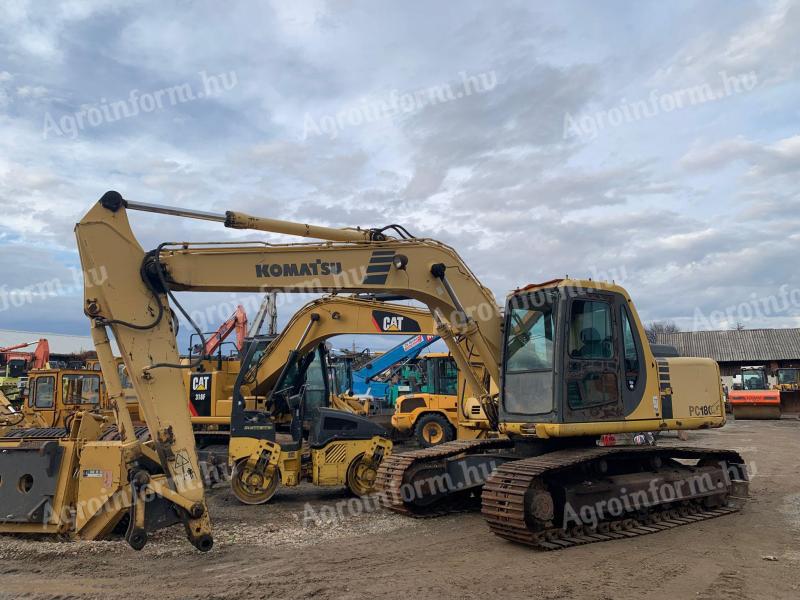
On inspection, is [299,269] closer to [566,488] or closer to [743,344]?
[566,488]

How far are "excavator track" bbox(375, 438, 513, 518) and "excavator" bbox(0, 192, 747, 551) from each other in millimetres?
26

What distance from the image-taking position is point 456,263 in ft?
25.4

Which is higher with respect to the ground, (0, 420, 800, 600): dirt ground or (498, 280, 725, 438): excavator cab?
(498, 280, 725, 438): excavator cab

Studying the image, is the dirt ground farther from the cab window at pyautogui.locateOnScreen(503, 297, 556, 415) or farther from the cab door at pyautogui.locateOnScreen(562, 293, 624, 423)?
the cab window at pyautogui.locateOnScreen(503, 297, 556, 415)

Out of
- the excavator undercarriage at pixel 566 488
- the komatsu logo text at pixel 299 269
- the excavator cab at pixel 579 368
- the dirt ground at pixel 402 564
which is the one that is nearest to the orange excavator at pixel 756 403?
the excavator undercarriage at pixel 566 488

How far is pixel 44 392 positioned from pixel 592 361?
41.4 feet

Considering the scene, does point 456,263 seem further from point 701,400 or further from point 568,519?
point 701,400

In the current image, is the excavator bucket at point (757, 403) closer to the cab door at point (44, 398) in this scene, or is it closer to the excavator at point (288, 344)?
the excavator at point (288, 344)

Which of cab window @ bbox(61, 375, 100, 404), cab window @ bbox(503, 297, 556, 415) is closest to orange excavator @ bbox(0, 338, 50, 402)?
cab window @ bbox(61, 375, 100, 404)

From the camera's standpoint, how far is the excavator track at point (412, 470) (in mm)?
8086

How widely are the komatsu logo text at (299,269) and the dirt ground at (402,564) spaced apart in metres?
2.83

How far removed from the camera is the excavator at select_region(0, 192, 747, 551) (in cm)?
614

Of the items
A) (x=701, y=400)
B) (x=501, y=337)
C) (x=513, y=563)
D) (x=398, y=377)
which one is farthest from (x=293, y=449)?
(x=398, y=377)

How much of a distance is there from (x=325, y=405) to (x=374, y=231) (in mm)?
5141
